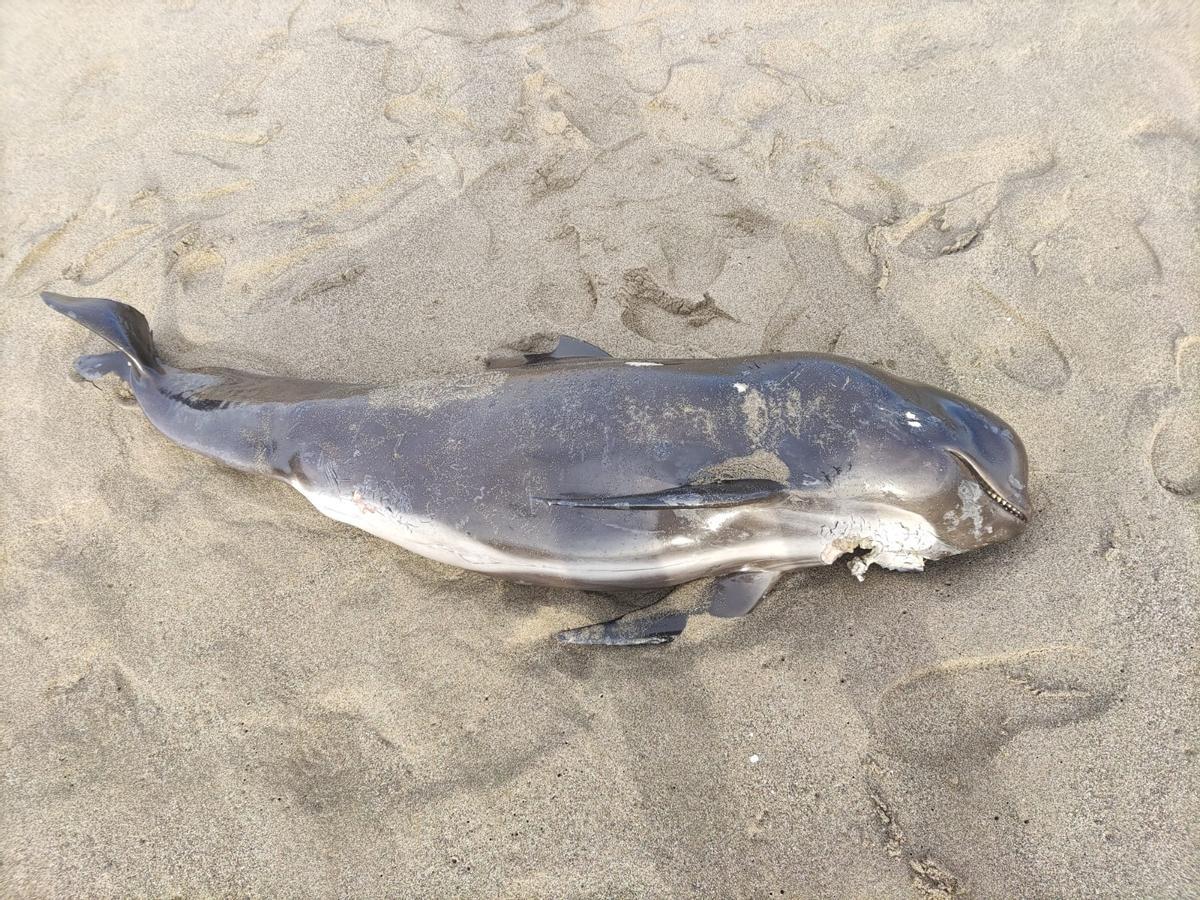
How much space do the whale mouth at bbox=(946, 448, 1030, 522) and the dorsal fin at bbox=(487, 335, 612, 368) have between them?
5.87 feet

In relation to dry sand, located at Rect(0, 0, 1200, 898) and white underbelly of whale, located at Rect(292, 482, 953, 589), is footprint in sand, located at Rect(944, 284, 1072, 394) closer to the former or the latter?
dry sand, located at Rect(0, 0, 1200, 898)

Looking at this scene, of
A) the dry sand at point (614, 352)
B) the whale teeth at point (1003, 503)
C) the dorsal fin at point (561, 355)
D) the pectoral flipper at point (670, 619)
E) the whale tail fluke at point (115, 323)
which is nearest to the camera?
the dry sand at point (614, 352)

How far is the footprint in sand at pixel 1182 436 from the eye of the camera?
3432 mm

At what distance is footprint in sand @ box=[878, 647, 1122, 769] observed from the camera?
2988mm

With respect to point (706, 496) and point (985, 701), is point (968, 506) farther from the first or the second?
point (706, 496)

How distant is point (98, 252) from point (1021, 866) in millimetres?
→ 6123

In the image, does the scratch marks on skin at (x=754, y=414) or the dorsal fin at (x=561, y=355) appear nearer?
the scratch marks on skin at (x=754, y=414)

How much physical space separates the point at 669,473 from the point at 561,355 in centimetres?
116

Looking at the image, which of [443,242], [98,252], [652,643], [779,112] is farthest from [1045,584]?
[98,252]

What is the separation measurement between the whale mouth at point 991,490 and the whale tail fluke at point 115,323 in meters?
4.22

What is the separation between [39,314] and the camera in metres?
4.44

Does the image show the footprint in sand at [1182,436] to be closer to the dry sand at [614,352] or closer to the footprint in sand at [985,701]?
the dry sand at [614,352]

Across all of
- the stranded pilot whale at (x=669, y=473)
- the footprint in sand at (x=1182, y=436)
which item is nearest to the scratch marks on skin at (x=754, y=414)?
the stranded pilot whale at (x=669, y=473)


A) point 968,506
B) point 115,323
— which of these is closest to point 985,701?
point 968,506
